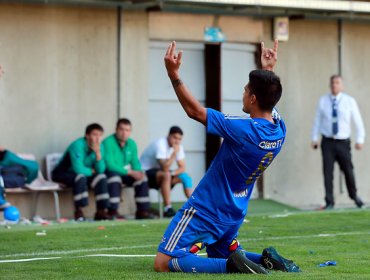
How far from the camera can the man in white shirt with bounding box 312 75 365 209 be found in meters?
20.2

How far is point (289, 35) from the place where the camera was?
22.3 metres

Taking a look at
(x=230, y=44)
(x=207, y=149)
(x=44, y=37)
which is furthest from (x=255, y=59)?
(x=44, y=37)

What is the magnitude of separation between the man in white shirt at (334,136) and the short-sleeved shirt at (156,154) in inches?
106

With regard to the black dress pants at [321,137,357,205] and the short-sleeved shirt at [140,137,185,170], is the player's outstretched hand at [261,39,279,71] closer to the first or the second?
the short-sleeved shirt at [140,137,185,170]

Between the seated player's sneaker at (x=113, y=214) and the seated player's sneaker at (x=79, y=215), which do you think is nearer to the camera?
the seated player's sneaker at (x=79, y=215)

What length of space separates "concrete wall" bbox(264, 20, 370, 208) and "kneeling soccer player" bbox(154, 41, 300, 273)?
12.5 m

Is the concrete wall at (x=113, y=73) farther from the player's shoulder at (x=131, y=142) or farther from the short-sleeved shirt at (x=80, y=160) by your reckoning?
the player's shoulder at (x=131, y=142)

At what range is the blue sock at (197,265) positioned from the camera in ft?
30.2

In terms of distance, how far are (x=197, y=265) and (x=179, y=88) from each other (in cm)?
152

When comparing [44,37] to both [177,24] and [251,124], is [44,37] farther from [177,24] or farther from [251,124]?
[251,124]

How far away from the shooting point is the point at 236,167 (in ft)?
30.4

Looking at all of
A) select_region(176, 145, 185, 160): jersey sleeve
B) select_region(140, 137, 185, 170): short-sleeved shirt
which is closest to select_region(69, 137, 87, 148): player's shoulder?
select_region(140, 137, 185, 170): short-sleeved shirt

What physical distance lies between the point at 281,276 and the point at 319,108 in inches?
→ 468

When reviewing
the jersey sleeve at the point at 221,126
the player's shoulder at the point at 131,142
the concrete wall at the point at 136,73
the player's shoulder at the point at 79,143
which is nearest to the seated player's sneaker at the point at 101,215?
the player's shoulder at the point at 79,143
